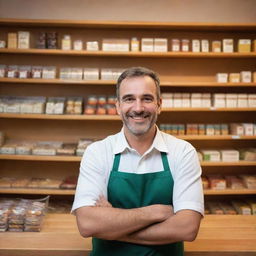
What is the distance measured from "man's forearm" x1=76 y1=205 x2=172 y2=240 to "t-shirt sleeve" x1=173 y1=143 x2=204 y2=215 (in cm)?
8

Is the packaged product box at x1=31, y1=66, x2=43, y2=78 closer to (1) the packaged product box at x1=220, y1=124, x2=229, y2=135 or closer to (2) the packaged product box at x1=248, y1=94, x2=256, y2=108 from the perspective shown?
(1) the packaged product box at x1=220, y1=124, x2=229, y2=135

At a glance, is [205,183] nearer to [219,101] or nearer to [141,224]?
[219,101]

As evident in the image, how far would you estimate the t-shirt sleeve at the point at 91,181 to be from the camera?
131cm

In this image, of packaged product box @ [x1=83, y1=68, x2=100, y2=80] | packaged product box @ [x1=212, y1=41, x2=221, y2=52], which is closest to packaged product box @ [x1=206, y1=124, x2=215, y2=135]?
packaged product box @ [x1=212, y1=41, x2=221, y2=52]

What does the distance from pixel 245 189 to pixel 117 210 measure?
2497 millimetres

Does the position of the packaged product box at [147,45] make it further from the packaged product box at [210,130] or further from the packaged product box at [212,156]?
the packaged product box at [212,156]

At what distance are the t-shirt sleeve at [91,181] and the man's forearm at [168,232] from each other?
0.77ft

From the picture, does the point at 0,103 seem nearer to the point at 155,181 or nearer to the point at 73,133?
the point at 73,133

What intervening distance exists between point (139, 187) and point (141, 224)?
0.62ft

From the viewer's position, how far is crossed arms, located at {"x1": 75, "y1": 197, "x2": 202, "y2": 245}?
1206mm

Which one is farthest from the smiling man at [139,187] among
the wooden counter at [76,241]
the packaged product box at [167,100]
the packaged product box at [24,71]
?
the packaged product box at [24,71]

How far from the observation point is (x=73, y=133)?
11.8ft

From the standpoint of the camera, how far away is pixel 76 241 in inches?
61.8

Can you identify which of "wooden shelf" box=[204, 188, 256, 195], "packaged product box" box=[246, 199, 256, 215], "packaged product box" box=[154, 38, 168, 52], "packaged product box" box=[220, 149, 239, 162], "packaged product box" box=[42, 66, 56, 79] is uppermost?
"packaged product box" box=[154, 38, 168, 52]
